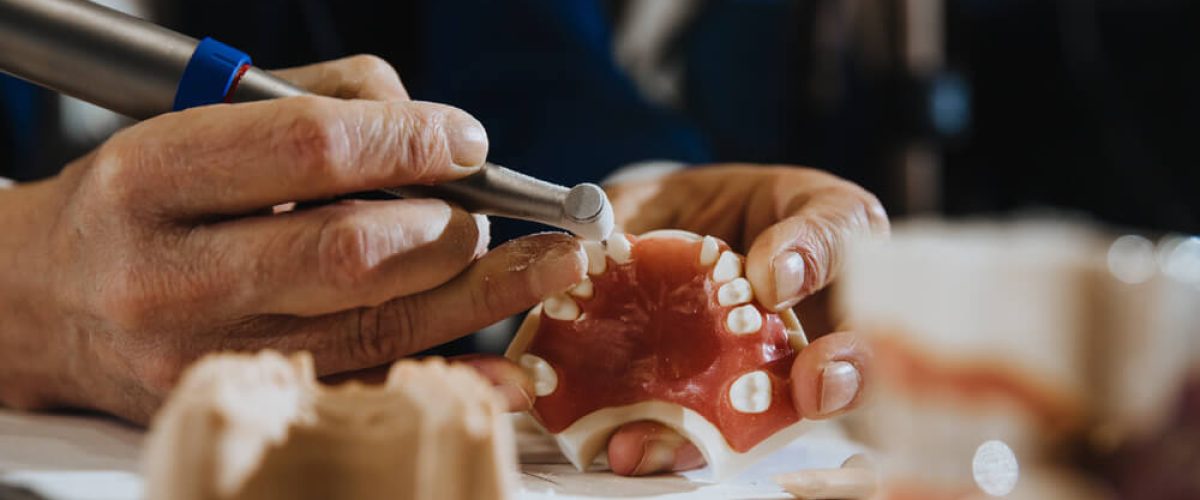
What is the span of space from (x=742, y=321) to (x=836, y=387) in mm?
53

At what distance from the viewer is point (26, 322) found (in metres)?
0.57

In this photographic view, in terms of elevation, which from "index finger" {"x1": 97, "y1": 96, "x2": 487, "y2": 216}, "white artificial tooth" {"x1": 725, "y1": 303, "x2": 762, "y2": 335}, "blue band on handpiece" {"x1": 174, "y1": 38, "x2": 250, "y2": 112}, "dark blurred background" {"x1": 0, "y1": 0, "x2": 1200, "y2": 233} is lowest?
"white artificial tooth" {"x1": 725, "y1": 303, "x2": 762, "y2": 335}

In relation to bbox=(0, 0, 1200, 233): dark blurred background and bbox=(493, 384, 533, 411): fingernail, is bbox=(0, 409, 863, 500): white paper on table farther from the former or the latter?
bbox=(0, 0, 1200, 233): dark blurred background

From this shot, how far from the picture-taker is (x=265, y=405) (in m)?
0.27

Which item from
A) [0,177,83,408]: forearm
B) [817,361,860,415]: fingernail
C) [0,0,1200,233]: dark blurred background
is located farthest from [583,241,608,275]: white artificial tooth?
[0,0,1200,233]: dark blurred background

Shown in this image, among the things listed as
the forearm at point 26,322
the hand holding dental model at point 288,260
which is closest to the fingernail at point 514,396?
the hand holding dental model at point 288,260

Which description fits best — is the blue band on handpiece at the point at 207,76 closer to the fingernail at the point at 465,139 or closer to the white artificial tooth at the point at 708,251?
the fingernail at the point at 465,139

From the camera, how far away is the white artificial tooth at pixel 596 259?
502 mm

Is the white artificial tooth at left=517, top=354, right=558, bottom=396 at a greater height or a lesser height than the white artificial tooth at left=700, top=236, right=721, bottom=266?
lesser

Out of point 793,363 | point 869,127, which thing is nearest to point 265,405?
point 793,363

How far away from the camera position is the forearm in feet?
1.78

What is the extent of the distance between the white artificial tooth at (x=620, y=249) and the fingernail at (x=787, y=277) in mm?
71

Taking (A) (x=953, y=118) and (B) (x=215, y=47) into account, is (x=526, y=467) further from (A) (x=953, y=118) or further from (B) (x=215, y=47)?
(A) (x=953, y=118)

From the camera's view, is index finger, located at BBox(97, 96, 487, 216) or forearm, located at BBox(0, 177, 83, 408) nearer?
index finger, located at BBox(97, 96, 487, 216)
